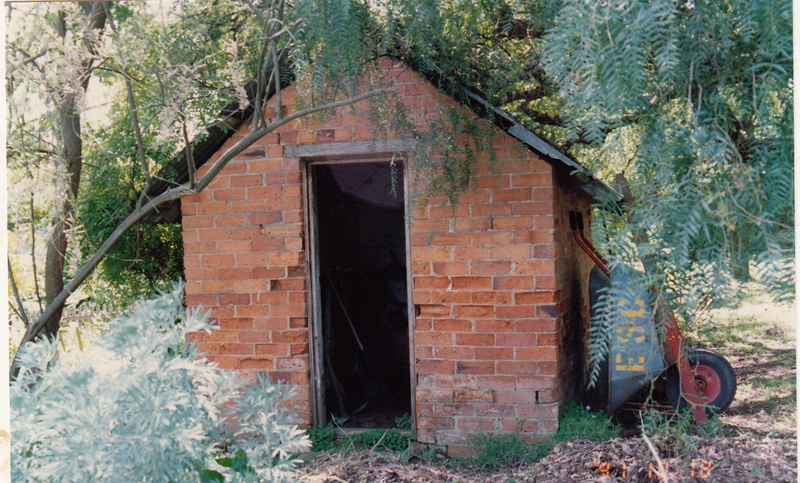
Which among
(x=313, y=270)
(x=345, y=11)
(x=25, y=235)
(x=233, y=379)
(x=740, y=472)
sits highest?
(x=345, y=11)

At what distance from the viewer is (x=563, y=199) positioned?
434cm

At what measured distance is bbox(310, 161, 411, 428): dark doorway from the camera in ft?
17.2

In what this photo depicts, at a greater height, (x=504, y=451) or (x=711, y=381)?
(x=711, y=381)

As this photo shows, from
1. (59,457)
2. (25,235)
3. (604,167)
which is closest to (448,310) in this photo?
(604,167)

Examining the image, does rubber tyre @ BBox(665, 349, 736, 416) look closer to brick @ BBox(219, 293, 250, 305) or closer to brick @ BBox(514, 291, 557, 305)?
brick @ BBox(514, 291, 557, 305)

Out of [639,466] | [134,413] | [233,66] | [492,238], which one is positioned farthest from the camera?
[492,238]

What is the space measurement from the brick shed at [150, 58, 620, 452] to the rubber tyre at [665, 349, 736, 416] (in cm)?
74

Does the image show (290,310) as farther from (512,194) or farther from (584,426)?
(584,426)

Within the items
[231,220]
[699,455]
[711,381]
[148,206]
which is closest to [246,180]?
[231,220]

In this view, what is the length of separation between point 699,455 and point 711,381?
1.36 meters

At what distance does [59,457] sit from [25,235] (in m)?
2.50

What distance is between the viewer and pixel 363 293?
268 inches

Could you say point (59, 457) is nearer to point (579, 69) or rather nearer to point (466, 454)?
point (579, 69)

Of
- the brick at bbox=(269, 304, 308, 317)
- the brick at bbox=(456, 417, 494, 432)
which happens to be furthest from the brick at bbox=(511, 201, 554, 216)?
the brick at bbox=(269, 304, 308, 317)
